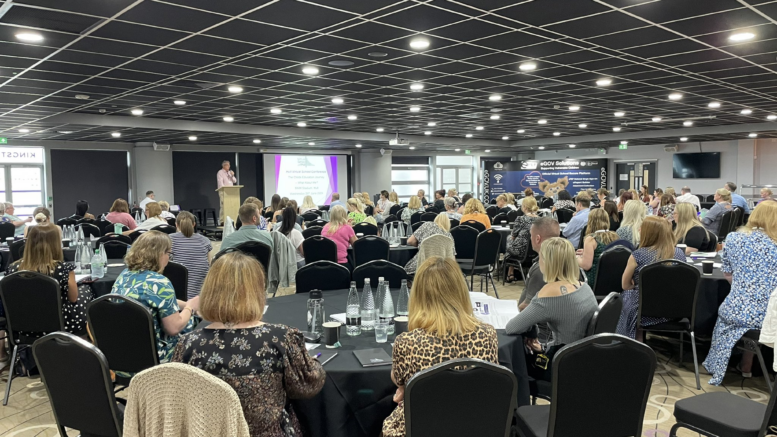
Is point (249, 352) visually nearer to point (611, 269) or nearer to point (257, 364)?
point (257, 364)

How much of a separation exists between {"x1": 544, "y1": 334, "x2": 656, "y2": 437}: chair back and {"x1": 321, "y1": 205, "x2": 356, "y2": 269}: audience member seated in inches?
193

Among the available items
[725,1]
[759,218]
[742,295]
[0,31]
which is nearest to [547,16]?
[725,1]

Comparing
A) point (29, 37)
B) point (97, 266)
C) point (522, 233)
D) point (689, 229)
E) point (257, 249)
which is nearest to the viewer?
point (29, 37)

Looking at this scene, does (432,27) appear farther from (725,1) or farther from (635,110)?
(635,110)

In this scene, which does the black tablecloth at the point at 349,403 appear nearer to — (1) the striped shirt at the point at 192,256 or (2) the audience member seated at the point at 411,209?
(1) the striped shirt at the point at 192,256

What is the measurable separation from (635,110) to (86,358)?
39.0ft

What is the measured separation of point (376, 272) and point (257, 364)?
2.38 m

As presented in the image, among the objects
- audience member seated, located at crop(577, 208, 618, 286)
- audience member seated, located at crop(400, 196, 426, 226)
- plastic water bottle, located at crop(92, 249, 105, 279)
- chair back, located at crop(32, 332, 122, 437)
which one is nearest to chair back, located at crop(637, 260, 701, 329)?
audience member seated, located at crop(577, 208, 618, 286)

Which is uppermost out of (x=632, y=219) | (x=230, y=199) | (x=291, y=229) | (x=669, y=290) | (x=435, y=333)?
(x=230, y=199)

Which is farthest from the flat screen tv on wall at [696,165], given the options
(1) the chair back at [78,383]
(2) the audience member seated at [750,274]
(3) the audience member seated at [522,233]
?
(1) the chair back at [78,383]

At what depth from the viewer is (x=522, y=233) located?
26.6 feet

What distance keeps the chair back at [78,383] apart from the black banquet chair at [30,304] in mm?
1828

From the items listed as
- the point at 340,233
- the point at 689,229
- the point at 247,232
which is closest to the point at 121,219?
the point at 247,232

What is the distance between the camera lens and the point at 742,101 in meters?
10.6
